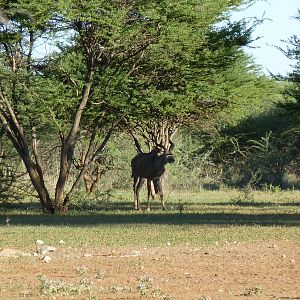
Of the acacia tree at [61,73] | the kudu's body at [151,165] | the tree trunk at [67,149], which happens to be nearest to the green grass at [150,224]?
the tree trunk at [67,149]

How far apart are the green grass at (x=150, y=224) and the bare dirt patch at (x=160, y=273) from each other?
4.60 ft

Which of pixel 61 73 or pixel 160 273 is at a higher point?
pixel 61 73

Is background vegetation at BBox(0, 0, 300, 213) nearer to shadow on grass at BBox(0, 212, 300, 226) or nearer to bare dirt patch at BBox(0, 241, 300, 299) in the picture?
shadow on grass at BBox(0, 212, 300, 226)

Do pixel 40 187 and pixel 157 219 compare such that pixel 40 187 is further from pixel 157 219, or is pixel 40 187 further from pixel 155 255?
pixel 155 255

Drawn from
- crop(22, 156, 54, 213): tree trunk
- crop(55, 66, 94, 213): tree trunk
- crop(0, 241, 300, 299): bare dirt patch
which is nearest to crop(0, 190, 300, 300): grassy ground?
crop(0, 241, 300, 299): bare dirt patch

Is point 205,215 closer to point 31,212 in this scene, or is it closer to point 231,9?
point 31,212

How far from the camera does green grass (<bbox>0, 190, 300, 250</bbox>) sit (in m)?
18.4

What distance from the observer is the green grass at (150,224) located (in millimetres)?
18438

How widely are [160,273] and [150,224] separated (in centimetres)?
885

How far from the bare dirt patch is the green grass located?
140 centimetres

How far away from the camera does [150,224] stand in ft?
72.9

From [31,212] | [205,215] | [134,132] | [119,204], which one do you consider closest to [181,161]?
[134,132]

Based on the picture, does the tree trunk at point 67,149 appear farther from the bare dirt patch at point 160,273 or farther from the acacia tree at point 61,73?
the bare dirt patch at point 160,273

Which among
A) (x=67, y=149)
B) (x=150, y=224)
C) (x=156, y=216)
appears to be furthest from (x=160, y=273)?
(x=67, y=149)
